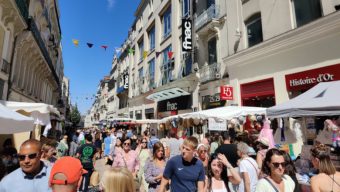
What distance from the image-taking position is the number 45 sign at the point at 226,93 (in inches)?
502

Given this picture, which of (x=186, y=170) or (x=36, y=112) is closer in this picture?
(x=186, y=170)

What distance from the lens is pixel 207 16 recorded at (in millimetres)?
15336

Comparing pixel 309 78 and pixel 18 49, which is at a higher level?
pixel 18 49

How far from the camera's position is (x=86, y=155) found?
7.12 meters

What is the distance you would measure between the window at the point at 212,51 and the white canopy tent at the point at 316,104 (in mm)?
9315

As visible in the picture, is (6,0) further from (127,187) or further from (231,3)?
(127,187)

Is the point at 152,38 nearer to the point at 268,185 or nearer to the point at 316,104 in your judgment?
the point at 316,104

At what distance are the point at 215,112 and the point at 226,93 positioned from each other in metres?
3.72

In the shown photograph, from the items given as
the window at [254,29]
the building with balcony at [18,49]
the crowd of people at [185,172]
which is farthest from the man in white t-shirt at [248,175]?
the building with balcony at [18,49]

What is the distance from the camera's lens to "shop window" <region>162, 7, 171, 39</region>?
23698 mm

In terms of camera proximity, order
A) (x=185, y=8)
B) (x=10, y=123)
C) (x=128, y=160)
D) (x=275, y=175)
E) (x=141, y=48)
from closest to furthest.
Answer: (x=275, y=175) → (x=10, y=123) → (x=128, y=160) → (x=185, y=8) → (x=141, y=48)

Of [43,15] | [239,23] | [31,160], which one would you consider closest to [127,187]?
[31,160]

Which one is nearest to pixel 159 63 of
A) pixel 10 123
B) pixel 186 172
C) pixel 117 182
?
pixel 10 123

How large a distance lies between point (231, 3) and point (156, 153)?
37.0 feet
